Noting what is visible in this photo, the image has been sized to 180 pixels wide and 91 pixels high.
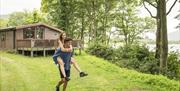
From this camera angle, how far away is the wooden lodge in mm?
32281

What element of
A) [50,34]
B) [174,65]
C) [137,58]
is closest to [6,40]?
[50,34]

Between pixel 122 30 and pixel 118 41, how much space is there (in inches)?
119

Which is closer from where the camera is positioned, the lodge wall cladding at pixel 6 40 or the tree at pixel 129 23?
the lodge wall cladding at pixel 6 40

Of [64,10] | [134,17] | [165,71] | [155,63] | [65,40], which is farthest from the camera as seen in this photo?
[134,17]

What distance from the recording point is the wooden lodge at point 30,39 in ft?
106

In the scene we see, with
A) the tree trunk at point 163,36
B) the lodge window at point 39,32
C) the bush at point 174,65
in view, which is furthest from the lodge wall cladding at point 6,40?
the tree trunk at point 163,36

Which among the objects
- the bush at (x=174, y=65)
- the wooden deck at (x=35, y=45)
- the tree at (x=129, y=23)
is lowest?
the bush at (x=174, y=65)

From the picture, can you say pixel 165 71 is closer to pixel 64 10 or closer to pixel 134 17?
pixel 64 10

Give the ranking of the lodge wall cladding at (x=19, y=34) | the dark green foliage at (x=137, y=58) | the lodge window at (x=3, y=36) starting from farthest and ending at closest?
the lodge window at (x=3, y=36)
the lodge wall cladding at (x=19, y=34)
the dark green foliage at (x=137, y=58)

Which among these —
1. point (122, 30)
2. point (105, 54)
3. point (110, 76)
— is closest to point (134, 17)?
point (122, 30)

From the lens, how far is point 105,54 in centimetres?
3416

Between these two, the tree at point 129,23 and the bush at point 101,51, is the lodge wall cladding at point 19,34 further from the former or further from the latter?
the tree at point 129,23

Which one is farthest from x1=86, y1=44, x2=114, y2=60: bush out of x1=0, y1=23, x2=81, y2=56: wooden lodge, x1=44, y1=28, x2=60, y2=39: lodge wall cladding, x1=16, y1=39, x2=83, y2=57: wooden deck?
x1=44, y1=28, x2=60, y2=39: lodge wall cladding

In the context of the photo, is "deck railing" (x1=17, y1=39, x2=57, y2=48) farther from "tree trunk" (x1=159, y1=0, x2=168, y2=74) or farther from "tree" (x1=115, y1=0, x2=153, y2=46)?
"tree" (x1=115, y1=0, x2=153, y2=46)
